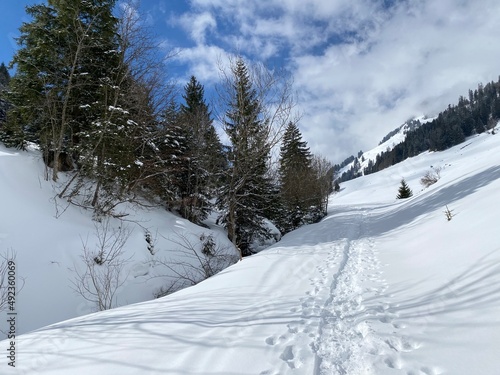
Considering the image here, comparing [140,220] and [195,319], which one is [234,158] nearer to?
[140,220]

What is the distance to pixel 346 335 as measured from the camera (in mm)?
3240

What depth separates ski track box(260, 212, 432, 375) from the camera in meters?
2.62

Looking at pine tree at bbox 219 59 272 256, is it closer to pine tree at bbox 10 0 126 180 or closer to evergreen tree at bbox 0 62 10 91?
pine tree at bbox 10 0 126 180

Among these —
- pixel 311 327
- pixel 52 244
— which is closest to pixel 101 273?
pixel 52 244

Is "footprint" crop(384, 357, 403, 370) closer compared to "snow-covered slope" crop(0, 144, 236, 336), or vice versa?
"footprint" crop(384, 357, 403, 370)

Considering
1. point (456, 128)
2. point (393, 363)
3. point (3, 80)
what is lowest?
point (393, 363)

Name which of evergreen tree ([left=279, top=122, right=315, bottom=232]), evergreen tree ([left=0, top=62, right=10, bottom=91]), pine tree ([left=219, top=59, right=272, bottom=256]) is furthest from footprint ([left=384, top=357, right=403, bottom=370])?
evergreen tree ([left=279, top=122, right=315, bottom=232])

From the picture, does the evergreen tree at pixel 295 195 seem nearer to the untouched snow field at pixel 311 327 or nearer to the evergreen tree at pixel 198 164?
the evergreen tree at pixel 198 164

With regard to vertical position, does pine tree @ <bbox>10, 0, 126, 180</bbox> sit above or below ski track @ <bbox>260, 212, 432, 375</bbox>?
above

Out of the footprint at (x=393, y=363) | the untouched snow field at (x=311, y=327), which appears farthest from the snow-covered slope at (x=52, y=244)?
the footprint at (x=393, y=363)

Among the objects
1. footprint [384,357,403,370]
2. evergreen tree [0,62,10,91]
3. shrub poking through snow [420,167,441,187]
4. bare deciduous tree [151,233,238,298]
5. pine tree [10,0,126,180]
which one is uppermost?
evergreen tree [0,62,10,91]

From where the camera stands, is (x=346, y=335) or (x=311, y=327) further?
(x=311, y=327)

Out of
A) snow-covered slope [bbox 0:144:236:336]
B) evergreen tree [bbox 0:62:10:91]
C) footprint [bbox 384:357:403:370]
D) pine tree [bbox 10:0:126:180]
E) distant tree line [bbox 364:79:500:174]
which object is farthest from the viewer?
distant tree line [bbox 364:79:500:174]

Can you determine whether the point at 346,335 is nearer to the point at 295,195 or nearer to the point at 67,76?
the point at 67,76
